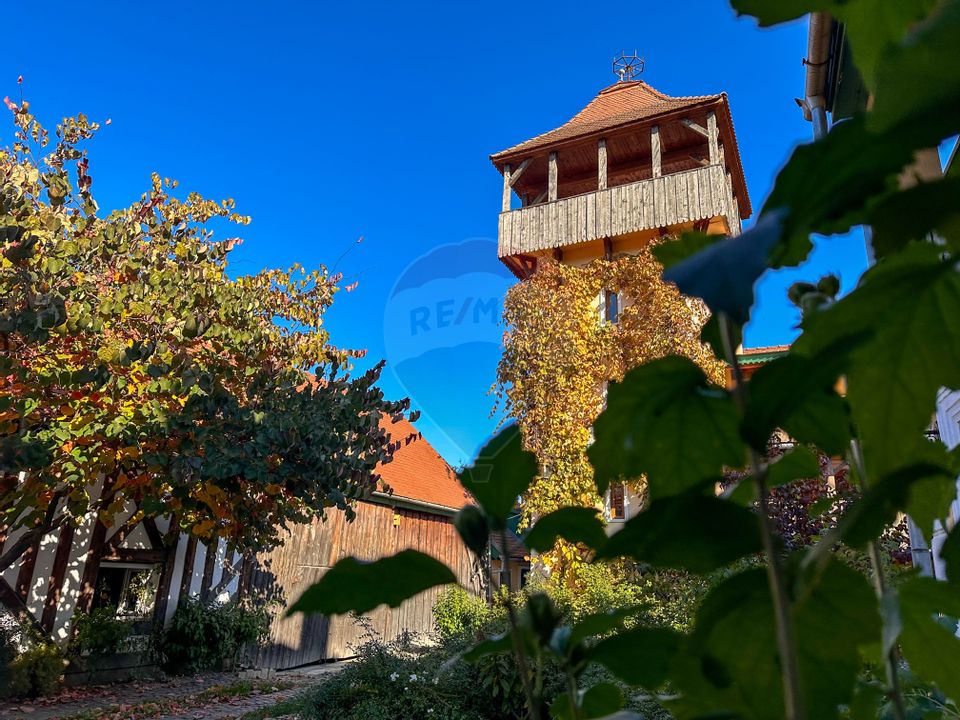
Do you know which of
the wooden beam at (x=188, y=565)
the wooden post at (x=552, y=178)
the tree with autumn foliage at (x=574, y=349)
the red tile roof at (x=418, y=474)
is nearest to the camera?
the wooden beam at (x=188, y=565)

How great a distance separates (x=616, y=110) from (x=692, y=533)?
15996 millimetres

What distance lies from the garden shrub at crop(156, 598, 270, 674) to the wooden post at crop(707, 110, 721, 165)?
11.6 meters

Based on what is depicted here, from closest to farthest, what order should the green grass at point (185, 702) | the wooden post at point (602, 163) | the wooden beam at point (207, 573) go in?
the green grass at point (185, 702), the wooden beam at point (207, 573), the wooden post at point (602, 163)

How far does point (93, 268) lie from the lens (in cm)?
577

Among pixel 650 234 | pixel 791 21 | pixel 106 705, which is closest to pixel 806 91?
pixel 650 234

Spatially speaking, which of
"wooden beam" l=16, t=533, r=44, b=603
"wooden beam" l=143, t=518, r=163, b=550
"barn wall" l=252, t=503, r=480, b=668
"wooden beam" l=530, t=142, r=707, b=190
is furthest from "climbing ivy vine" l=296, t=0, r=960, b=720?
"wooden beam" l=530, t=142, r=707, b=190

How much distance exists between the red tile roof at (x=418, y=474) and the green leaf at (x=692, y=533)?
1334 cm

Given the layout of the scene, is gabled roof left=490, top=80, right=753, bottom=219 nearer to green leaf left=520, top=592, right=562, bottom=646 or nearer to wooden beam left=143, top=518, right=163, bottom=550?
wooden beam left=143, top=518, right=163, bottom=550

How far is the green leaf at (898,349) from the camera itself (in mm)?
326

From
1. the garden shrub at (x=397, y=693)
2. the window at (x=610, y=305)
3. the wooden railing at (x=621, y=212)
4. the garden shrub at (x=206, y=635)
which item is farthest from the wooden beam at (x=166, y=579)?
the window at (x=610, y=305)

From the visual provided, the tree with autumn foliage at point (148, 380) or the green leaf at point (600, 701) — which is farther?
the tree with autumn foliage at point (148, 380)

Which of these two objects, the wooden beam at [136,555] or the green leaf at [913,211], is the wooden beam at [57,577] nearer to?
the wooden beam at [136,555]

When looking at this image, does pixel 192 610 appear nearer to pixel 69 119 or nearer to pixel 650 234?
pixel 69 119

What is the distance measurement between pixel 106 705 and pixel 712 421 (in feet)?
29.3
